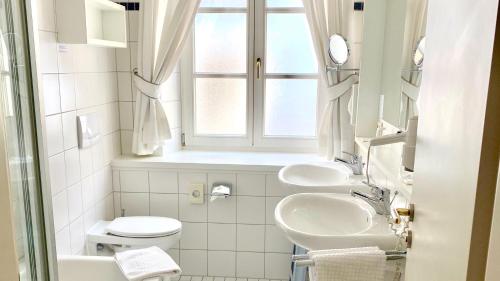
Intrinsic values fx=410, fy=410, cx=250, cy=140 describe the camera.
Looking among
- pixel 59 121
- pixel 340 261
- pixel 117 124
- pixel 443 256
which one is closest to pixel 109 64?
pixel 117 124

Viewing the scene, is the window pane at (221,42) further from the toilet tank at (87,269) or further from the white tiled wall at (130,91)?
the toilet tank at (87,269)

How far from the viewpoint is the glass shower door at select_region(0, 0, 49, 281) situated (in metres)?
0.73

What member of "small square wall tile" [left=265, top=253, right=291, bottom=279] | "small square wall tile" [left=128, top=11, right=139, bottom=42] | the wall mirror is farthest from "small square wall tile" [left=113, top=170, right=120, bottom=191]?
the wall mirror

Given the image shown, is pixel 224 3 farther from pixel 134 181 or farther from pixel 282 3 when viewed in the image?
pixel 134 181

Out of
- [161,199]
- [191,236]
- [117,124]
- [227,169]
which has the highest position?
[117,124]

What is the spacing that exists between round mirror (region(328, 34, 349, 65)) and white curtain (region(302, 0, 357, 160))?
0.34ft

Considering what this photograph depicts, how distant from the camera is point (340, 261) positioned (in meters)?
1.17

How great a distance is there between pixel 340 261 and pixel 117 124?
77.9 inches

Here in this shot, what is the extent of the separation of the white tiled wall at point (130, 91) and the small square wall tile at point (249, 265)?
0.88 m

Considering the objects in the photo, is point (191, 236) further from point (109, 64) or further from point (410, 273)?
point (410, 273)

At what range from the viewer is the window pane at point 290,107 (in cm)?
287

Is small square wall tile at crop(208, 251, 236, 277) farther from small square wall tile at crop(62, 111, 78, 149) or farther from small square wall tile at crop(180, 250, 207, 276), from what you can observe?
small square wall tile at crop(62, 111, 78, 149)

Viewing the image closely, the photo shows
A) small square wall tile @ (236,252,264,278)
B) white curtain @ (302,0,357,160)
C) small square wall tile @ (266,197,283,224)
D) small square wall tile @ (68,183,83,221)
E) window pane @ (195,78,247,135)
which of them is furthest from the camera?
window pane @ (195,78,247,135)

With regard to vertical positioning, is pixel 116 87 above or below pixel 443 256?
above
